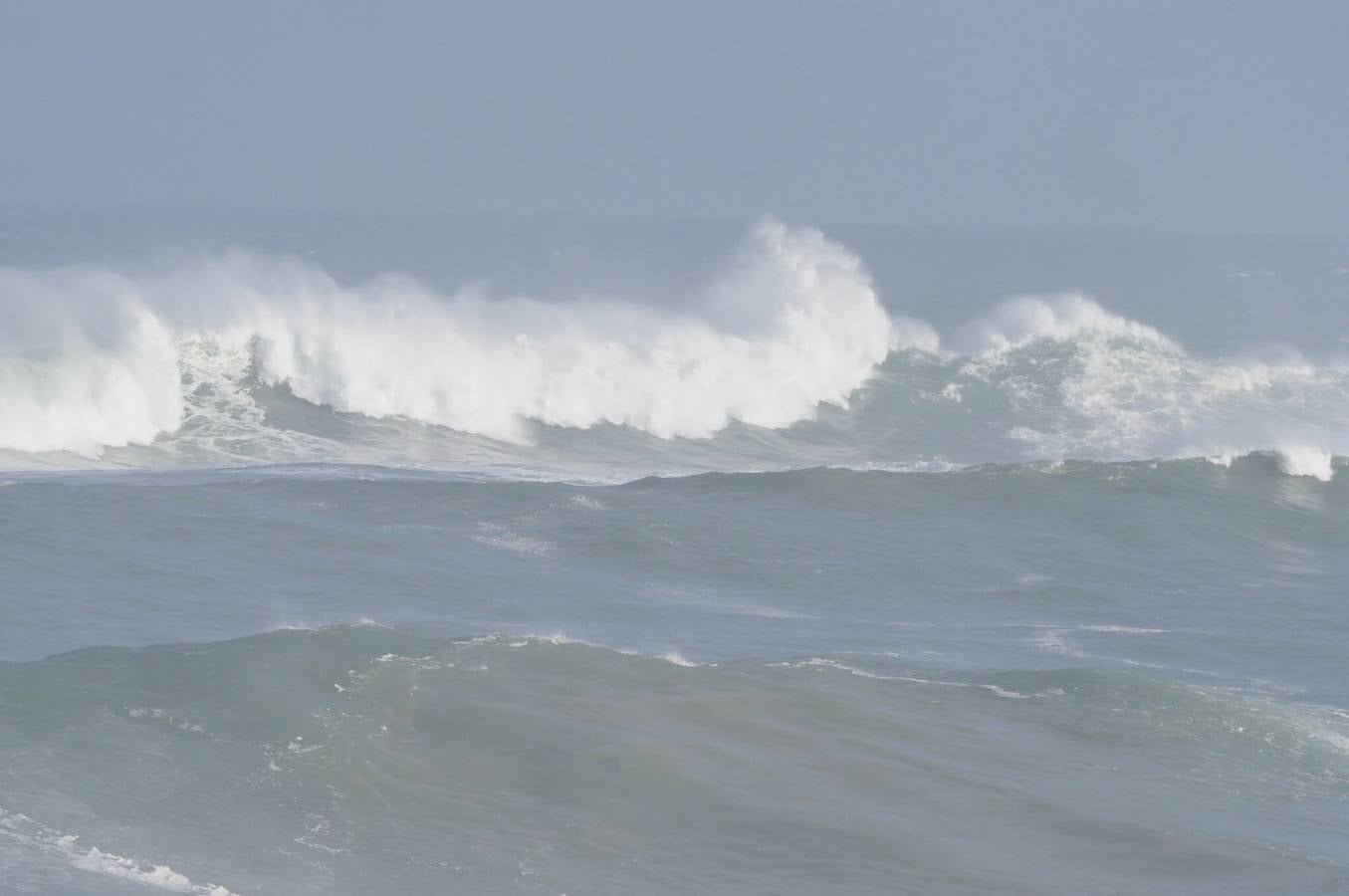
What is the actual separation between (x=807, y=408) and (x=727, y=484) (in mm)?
11508

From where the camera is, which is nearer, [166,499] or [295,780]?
[295,780]

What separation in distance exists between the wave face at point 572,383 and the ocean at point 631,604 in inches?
4.9

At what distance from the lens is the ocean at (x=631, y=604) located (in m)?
10.9

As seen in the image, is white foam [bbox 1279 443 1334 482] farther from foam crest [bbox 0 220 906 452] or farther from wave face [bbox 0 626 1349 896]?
wave face [bbox 0 626 1349 896]

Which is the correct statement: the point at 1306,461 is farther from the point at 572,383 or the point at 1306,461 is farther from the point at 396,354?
the point at 396,354

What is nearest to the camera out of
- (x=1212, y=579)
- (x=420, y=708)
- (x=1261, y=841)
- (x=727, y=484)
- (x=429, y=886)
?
(x=429, y=886)

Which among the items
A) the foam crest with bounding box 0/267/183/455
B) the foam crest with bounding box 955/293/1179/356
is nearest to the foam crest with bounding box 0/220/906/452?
the foam crest with bounding box 0/267/183/455

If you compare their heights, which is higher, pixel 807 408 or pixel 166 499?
pixel 807 408

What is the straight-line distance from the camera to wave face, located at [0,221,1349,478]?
88.0ft

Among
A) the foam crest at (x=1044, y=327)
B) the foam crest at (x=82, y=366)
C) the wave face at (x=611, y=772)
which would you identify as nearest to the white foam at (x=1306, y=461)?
the wave face at (x=611, y=772)

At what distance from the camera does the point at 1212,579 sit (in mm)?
19344

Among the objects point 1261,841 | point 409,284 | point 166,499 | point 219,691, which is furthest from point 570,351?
point 1261,841

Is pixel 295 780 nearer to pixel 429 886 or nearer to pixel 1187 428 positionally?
pixel 429 886

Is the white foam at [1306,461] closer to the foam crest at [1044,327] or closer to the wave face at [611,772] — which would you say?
the wave face at [611,772]
